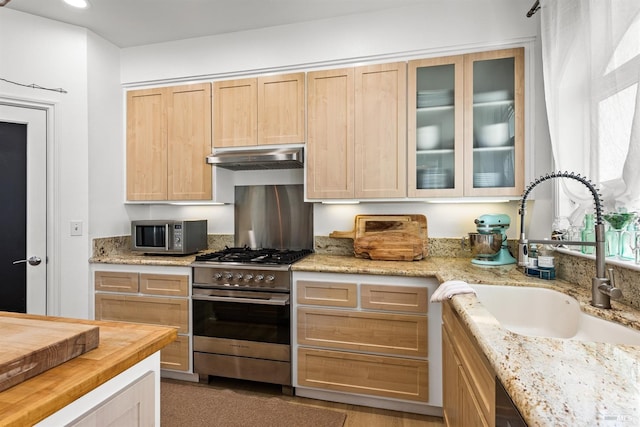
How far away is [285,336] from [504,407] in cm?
165

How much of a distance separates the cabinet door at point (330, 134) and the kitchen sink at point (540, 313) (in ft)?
4.02

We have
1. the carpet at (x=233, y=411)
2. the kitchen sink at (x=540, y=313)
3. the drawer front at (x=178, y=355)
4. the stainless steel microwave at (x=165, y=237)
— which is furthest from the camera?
the stainless steel microwave at (x=165, y=237)

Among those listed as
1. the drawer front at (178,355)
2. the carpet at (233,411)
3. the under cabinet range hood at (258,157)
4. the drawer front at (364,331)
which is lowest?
the carpet at (233,411)

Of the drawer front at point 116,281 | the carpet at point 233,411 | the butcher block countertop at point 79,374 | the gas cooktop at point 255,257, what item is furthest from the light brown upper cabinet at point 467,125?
Result: the drawer front at point 116,281

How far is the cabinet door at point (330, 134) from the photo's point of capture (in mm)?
2465

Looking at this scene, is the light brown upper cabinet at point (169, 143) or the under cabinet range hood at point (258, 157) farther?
the light brown upper cabinet at point (169, 143)

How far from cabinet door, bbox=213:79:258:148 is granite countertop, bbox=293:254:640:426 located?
2.10 m

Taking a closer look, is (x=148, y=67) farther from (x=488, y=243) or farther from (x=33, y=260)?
(x=488, y=243)

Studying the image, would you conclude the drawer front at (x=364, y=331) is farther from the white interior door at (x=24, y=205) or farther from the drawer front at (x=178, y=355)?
the white interior door at (x=24, y=205)

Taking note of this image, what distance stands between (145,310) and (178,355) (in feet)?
1.45

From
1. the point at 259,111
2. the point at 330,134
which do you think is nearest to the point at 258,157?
the point at 259,111

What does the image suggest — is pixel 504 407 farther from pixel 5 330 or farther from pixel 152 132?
pixel 152 132

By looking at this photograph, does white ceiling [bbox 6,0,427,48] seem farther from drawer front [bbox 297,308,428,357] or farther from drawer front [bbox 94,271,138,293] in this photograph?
drawer front [bbox 297,308,428,357]

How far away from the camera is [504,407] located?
0.77m
